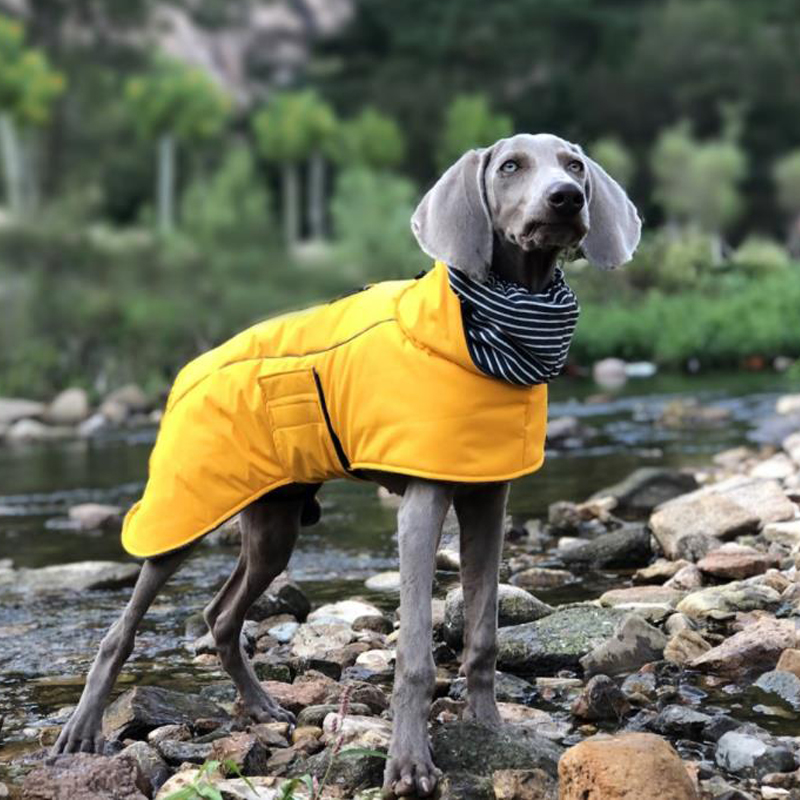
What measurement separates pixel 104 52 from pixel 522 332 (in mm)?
47848

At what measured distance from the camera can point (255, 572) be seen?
452 centimetres

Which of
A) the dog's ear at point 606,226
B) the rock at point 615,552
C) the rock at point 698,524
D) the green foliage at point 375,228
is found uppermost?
the dog's ear at point 606,226

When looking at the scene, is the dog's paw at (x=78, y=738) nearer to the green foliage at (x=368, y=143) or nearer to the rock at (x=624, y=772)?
the rock at (x=624, y=772)

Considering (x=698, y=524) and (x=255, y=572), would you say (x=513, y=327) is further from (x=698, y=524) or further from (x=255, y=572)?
(x=698, y=524)

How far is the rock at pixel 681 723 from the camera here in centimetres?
406

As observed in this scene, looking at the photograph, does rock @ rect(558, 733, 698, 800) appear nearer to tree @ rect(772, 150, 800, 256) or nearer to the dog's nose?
the dog's nose

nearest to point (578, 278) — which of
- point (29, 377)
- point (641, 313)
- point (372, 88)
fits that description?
point (641, 313)

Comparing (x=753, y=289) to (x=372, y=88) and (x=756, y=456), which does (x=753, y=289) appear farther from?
(x=372, y=88)

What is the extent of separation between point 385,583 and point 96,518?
11.2 feet

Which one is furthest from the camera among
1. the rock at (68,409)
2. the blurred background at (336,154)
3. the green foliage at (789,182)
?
the green foliage at (789,182)

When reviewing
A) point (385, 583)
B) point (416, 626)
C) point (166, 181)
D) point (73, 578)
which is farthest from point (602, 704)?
point (166, 181)

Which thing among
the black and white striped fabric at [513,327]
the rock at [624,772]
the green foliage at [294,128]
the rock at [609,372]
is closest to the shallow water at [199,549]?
the rock at [624,772]

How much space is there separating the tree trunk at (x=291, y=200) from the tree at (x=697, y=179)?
1281cm

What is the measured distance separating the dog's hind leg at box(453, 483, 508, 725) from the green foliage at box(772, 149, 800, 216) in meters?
46.8
